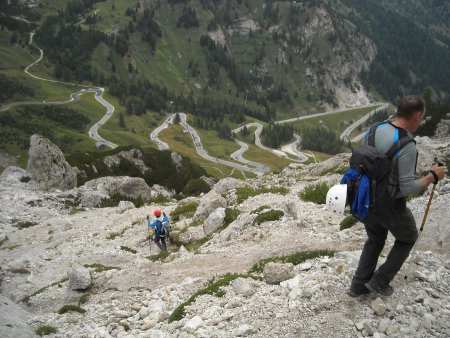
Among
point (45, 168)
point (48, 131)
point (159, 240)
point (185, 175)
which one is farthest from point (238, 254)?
point (48, 131)

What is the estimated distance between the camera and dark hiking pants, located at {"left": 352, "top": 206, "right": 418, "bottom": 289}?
339 inches

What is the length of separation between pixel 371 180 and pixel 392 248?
2.08 m

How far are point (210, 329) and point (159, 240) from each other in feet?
42.8

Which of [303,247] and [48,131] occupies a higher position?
[303,247]

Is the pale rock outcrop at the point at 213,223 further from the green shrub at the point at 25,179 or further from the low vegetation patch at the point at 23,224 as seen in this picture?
the green shrub at the point at 25,179

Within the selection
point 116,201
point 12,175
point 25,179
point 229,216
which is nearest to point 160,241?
point 229,216

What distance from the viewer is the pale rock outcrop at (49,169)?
2153 inches

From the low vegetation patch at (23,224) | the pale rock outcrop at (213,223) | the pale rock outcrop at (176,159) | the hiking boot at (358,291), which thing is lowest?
the pale rock outcrop at (176,159)

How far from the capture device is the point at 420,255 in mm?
11391

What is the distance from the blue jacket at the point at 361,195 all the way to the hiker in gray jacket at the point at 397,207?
0.47m

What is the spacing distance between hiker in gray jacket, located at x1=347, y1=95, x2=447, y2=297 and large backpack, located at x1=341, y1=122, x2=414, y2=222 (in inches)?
4.0

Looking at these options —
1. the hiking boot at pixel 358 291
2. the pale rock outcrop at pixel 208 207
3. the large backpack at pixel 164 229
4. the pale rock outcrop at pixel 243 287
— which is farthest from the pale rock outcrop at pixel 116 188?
the hiking boot at pixel 358 291

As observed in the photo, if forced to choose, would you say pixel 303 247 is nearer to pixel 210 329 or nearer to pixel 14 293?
pixel 210 329

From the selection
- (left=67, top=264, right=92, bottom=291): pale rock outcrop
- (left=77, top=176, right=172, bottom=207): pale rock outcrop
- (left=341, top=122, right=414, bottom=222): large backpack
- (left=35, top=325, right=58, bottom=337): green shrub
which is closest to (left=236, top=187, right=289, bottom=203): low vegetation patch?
Result: (left=67, top=264, right=92, bottom=291): pale rock outcrop
